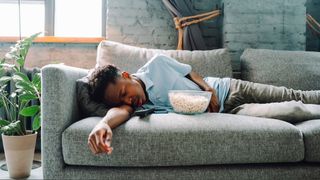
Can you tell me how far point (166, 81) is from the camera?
1.64 metres

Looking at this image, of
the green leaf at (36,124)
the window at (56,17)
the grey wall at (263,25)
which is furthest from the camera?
the window at (56,17)

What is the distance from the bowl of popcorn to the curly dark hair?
0.99ft

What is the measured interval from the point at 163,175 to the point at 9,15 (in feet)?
6.98

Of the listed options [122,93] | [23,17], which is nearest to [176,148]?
[122,93]

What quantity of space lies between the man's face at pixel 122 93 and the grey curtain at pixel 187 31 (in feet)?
3.10

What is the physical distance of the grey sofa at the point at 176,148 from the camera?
1124mm

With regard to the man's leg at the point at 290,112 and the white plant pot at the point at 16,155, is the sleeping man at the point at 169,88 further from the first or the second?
the white plant pot at the point at 16,155

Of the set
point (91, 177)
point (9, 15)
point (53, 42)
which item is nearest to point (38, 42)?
point (53, 42)

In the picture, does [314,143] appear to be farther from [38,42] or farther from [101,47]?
[38,42]

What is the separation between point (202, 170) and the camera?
117 centimetres

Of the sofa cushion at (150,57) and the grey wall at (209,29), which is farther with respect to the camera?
the grey wall at (209,29)

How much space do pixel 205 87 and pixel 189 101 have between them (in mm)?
300

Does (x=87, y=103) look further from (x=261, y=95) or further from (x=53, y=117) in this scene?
(x=261, y=95)

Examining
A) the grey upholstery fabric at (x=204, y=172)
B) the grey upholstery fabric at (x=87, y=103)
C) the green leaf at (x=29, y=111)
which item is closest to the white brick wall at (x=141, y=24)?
the green leaf at (x=29, y=111)
